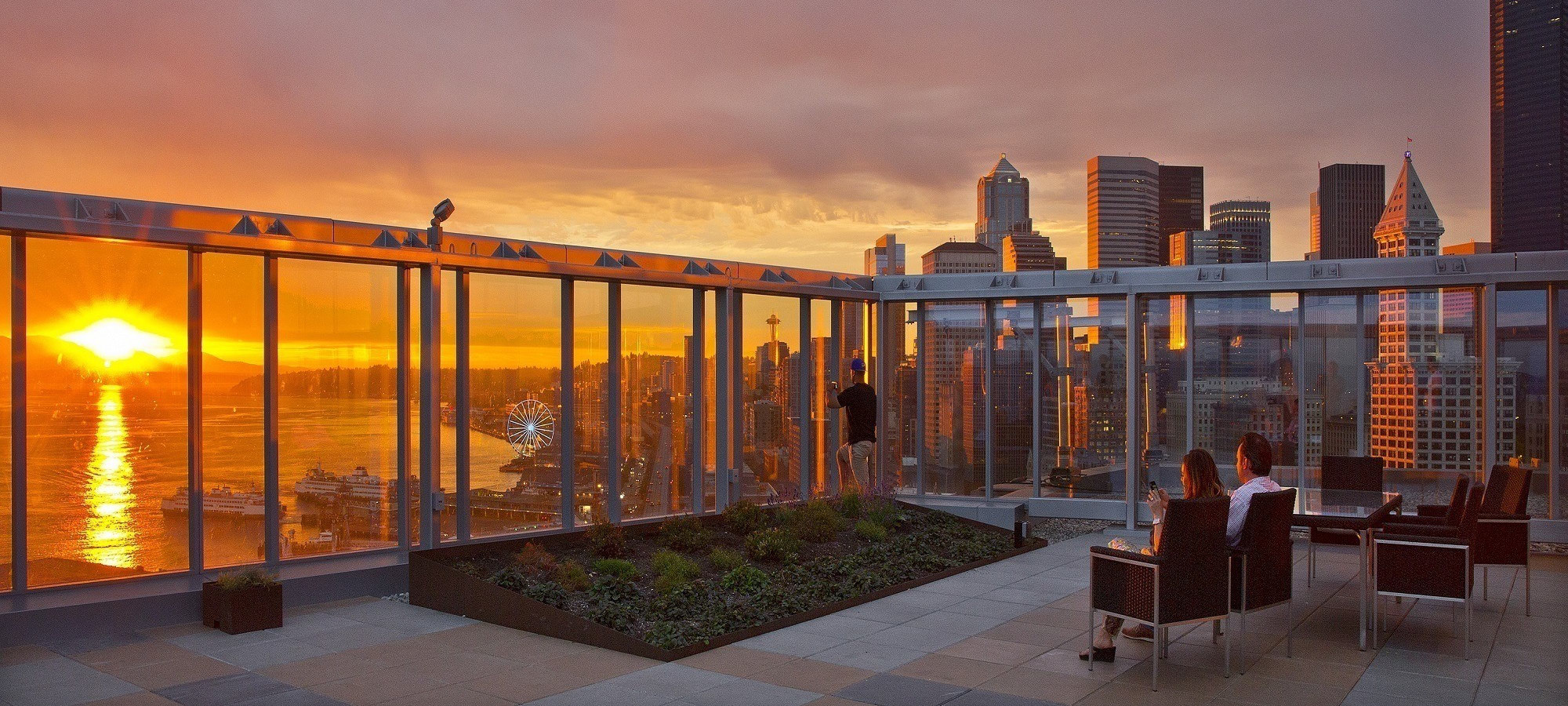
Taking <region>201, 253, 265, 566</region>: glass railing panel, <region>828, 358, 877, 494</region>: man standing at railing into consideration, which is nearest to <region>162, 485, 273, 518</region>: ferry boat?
<region>201, 253, 265, 566</region>: glass railing panel

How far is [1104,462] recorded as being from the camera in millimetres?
11531

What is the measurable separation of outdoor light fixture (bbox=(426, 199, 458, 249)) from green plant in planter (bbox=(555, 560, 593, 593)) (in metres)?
2.80

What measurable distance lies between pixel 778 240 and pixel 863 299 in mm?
3884

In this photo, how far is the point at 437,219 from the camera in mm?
7891

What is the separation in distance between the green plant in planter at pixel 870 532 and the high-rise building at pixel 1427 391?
5.58 m

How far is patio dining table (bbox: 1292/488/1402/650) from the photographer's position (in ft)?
19.7

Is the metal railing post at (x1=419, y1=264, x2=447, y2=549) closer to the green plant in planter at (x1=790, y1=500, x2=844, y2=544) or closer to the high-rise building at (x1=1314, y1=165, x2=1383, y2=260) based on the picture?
the green plant in planter at (x1=790, y1=500, x2=844, y2=544)

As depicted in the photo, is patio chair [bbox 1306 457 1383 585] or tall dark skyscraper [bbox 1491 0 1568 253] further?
tall dark skyscraper [bbox 1491 0 1568 253]

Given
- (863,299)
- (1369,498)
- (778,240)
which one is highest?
(778,240)

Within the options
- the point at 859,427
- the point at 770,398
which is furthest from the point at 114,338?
the point at 859,427

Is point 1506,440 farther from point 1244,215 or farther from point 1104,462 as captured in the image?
point 1244,215

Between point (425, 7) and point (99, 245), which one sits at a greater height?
point (425, 7)

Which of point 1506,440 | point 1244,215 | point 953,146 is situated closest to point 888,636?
point 1506,440

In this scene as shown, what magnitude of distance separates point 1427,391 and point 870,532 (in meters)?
6.22
